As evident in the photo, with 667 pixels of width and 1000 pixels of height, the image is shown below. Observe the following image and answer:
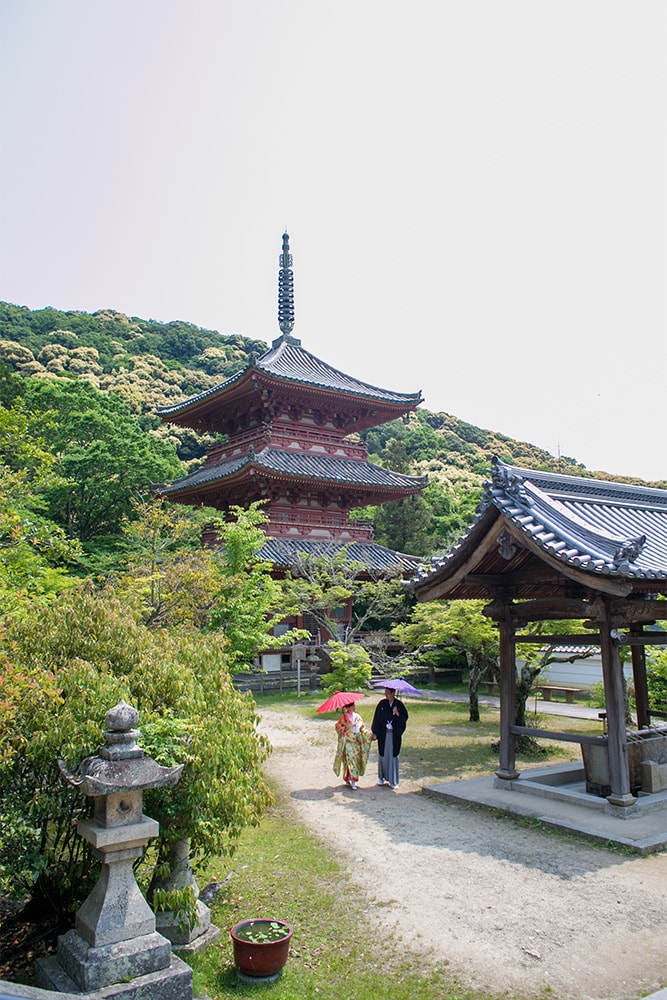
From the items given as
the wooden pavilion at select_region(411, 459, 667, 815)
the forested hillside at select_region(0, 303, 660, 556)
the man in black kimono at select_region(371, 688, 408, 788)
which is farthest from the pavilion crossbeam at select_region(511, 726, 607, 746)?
the forested hillside at select_region(0, 303, 660, 556)

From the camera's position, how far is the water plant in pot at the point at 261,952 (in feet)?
15.3

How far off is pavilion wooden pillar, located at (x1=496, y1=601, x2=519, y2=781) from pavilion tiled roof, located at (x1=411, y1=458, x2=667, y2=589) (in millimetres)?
1314

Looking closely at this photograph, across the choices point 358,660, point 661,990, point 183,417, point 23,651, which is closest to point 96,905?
point 23,651

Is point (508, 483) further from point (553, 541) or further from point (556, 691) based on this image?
point (556, 691)

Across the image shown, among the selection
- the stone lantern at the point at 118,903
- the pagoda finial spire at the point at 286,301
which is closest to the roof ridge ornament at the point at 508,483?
the stone lantern at the point at 118,903

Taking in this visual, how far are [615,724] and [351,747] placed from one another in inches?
149

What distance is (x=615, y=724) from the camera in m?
8.34

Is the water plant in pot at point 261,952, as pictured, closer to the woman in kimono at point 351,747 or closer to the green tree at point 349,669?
the woman in kimono at point 351,747

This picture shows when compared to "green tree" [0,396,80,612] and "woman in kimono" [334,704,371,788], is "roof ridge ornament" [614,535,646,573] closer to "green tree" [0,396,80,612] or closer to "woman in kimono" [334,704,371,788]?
"woman in kimono" [334,704,371,788]

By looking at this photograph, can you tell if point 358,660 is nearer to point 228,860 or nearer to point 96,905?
point 228,860

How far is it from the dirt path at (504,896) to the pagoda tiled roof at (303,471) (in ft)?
50.4

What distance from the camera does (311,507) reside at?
26.6m

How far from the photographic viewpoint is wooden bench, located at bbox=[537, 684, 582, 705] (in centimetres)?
2042

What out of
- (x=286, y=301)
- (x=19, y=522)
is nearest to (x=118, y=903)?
(x=19, y=522)
